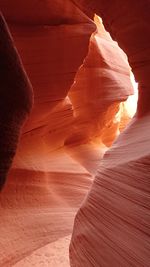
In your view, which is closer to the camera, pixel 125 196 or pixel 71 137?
pixel 125 196

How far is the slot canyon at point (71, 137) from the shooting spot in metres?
2.04

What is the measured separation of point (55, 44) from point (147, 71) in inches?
72.4

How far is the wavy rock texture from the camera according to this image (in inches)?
82.9

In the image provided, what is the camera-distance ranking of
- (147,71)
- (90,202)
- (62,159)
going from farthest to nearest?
1. (62,159)
2. (147,71)
3. (90,202)

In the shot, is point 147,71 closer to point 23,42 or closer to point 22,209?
point 23,42

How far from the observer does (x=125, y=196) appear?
7.70ft

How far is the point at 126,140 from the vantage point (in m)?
3.00

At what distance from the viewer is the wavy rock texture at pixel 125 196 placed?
2.11 m

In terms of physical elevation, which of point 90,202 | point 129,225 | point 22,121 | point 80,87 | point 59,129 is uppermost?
point 22,121

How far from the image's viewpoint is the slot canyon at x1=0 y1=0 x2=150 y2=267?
204 cm

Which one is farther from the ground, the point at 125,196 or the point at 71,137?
the point at 125,196

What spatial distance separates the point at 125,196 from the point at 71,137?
434 cm

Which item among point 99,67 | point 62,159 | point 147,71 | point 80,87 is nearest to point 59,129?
point 62,159

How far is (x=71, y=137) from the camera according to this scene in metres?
6.64
